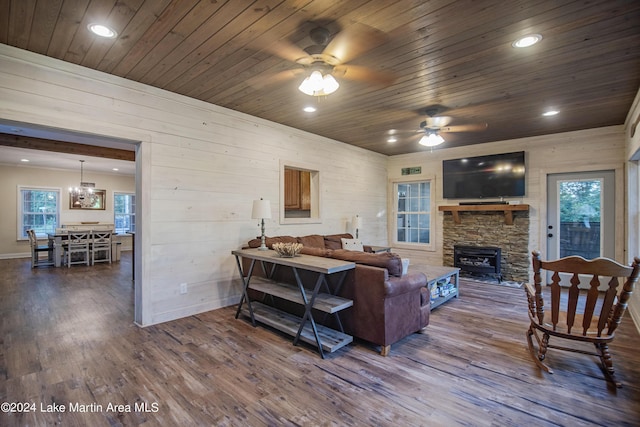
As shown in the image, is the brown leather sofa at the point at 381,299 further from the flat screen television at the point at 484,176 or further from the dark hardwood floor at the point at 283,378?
the flat screen television at the point at 484,176

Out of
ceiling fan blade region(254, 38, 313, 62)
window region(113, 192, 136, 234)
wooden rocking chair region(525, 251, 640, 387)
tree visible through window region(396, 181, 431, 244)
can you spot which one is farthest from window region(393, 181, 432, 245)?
window region(113, 192, 136, 234)

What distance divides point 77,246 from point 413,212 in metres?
8.04

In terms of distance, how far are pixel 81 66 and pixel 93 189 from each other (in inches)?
331

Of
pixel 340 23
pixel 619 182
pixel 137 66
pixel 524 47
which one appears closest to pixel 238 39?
pixel 340 23

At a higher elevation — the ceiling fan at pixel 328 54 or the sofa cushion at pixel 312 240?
the ceiling fan at pixel 328 54

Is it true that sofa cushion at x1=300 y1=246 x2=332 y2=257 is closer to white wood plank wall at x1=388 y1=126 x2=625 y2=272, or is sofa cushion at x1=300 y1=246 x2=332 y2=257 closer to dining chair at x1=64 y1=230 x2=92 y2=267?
white wood plank wall at x1=388 y1=126 x2=625 y2=272

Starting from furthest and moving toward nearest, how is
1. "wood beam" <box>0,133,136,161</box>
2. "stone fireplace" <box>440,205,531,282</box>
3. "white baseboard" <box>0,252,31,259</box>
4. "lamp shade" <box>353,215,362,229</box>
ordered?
"white baseboard" <box>0,252,31,259</box> < "lamp shade" <box>353,215,362,229</box> < "stone fireplace" <box>440,205,531,282</box> < "wood beam" <box>0,133,136,161</box>

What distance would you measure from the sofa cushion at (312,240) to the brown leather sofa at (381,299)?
1.69 m

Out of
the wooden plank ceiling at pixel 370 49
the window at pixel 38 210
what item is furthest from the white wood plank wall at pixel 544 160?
the window at pixel 38 210

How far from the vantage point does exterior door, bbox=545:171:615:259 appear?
4.88m

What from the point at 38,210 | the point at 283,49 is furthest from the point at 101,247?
the point at 283,49

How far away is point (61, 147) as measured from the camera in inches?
224

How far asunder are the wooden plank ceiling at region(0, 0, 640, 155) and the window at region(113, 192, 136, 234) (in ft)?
27.9

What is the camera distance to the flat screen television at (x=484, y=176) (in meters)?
5.54
